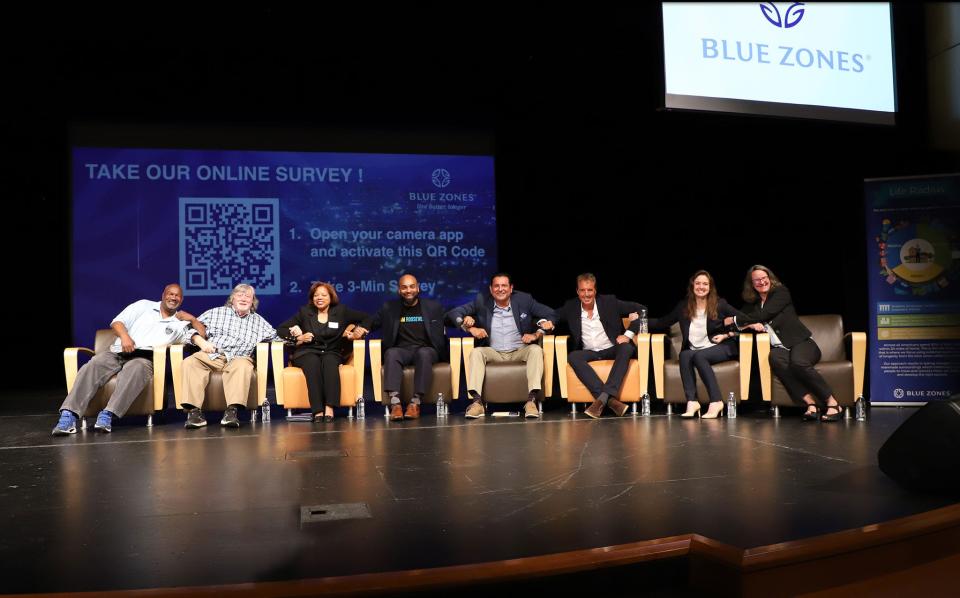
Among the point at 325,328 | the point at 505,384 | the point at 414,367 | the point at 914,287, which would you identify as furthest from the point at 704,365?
the point at 325,328

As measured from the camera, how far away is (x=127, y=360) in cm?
525

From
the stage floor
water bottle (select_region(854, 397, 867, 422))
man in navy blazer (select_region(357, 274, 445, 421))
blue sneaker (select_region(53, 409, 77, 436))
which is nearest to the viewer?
the stage floor

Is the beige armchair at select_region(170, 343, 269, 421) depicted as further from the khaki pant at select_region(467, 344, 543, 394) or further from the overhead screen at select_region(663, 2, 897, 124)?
the overhead screen at select_region(663, 2, 897, 124)

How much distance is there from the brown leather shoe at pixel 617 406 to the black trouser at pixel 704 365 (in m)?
0.43

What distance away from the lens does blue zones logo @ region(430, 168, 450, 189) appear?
746 centimetres

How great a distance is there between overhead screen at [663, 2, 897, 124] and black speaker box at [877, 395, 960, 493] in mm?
3024

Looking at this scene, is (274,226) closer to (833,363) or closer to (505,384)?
(505,384)

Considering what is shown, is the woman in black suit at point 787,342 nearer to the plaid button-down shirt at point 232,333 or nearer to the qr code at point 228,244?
the plaid button-down shirt at point 232,333

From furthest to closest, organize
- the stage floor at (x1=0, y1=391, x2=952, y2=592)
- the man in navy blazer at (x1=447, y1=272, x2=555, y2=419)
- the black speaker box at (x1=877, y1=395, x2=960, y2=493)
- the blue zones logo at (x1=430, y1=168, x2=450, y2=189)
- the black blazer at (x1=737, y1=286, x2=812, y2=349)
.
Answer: the blue zones logo at (x1=430, y1=168, x2=450, y2=189) → the man in navy blazer at (x1=447, y1=272, x2=555, y2=419) → the black blazer at (x1=737, y1=286, x2=812, y2=349) → the black speaker box at (x1=877, y1=395, x2=960, y2=493) → the stage floor at (x1=0, y1=391, x2=952, y2=592)

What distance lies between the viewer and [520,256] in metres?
7.70

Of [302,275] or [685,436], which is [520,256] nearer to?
[302,275]

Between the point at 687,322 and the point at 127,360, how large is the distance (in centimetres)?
379

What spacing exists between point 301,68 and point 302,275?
1828 mm

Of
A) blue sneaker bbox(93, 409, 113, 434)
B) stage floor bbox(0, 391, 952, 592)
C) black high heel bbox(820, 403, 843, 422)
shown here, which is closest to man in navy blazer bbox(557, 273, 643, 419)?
stage floor bbox(0, 391, 952, 592)
